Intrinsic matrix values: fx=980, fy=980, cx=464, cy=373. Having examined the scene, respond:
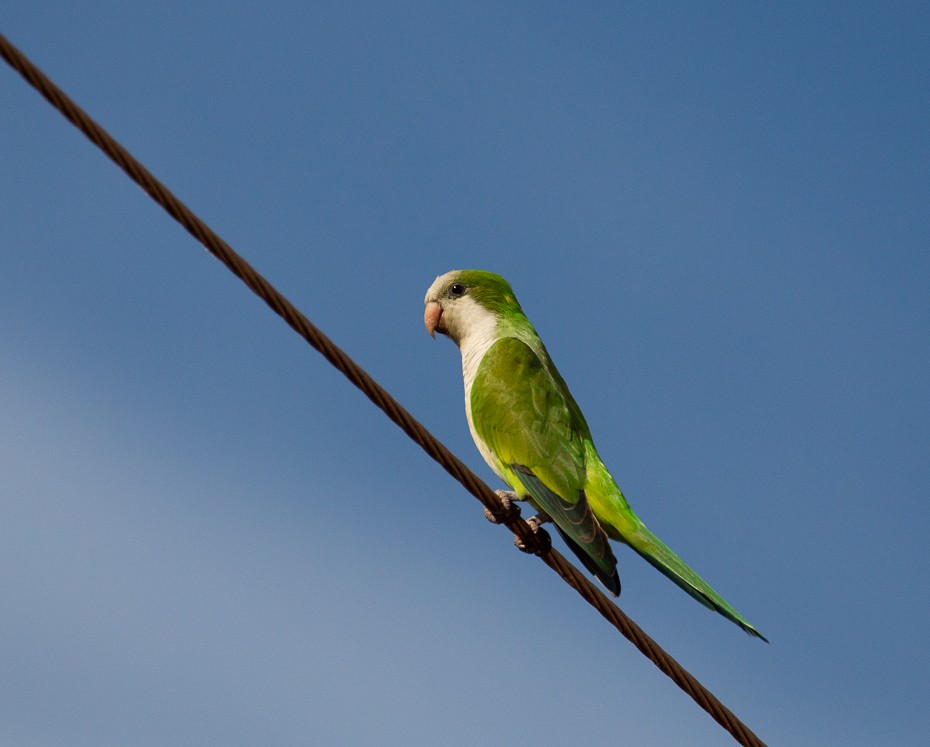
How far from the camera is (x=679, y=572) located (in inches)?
216

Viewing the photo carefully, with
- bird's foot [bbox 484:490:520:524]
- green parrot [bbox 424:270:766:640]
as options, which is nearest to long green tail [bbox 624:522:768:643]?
green parrot [bbox 424:270:766:640]

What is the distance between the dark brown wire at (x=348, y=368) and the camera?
108 inches

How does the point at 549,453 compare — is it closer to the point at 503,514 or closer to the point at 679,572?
the point at 679,572

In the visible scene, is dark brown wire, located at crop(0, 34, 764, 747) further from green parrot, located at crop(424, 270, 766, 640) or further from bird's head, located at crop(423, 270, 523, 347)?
bird's head, located at crop(423, 270, 523, 347)

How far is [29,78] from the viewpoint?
2723 millimetres

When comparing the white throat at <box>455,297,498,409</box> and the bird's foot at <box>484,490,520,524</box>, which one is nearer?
the bird's foot at <box>484,490,520,524</box>

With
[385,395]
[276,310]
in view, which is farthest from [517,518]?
[276,310]

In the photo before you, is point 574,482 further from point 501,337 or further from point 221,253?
point 221,253

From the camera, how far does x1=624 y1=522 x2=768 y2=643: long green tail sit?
5184mm

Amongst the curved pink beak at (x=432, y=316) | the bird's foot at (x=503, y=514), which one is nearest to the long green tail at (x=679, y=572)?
the bird's foot at (x=503, y=514)

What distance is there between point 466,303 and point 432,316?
31 centimetres

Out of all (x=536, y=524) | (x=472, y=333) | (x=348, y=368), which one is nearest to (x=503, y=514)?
(x=536, y=524)

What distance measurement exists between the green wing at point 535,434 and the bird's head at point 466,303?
65 cm

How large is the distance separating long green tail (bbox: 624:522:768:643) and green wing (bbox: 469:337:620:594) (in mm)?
470
